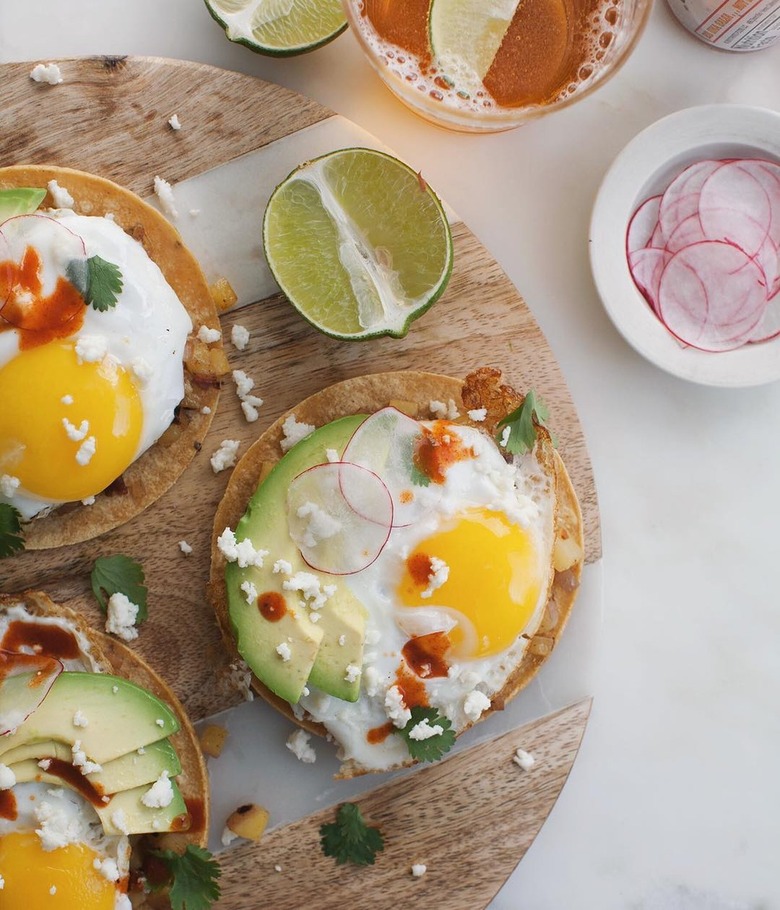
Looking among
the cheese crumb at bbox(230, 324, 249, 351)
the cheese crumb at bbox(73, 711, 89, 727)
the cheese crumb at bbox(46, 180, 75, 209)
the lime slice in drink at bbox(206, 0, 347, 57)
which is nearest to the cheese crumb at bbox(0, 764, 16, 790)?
the cheese crumb at bbox(73, 711, 89, 727)

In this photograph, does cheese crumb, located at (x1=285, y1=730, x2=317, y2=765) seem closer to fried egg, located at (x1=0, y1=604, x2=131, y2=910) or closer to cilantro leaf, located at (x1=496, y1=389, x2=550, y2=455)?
fried egg, located at (x1=0, y1=604, x2=131, y2=910)

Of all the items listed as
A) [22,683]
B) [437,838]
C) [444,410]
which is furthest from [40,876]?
[444,410]

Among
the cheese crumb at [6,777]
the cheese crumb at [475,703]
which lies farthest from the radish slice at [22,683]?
the cheese crumb at [475,703]

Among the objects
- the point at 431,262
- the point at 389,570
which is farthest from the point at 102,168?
the point at 389,570

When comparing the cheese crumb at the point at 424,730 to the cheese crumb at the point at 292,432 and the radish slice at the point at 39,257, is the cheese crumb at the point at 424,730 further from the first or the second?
the radish slice at the point at 39,257

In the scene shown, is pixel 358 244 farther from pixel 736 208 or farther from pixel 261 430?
pixel 736 208
